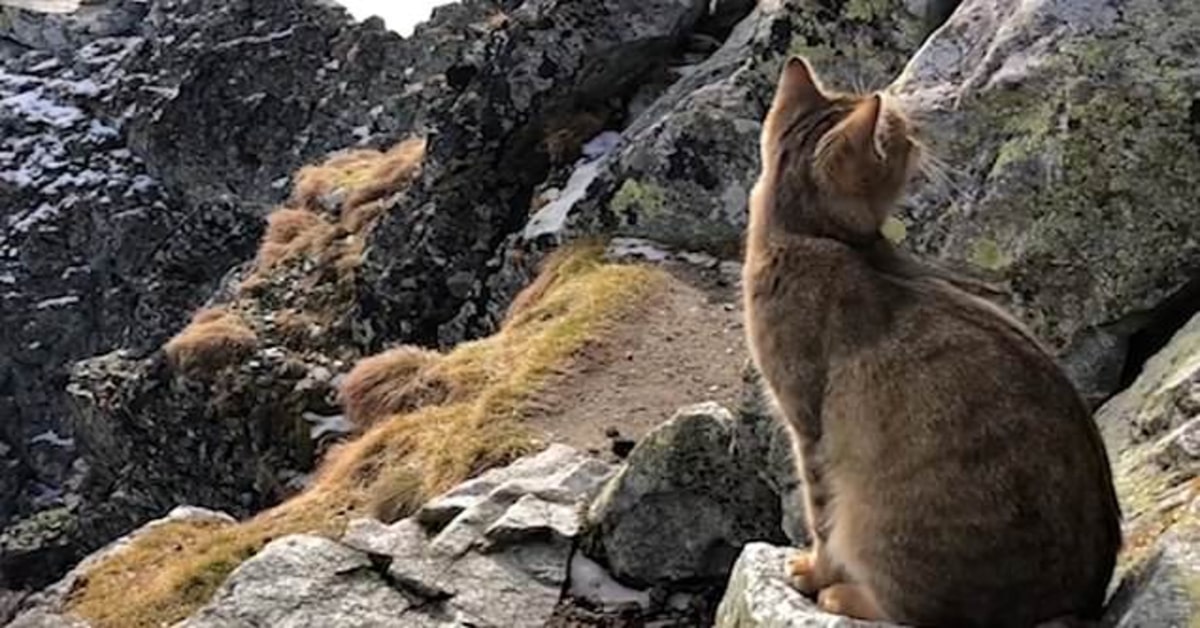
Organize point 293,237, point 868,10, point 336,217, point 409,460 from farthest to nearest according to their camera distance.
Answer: point 336,217 → point 293,237 → point 868,10 → point 409,460

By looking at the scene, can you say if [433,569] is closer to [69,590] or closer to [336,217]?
[69,590]

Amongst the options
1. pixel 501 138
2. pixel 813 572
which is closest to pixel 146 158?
pixel 501 138

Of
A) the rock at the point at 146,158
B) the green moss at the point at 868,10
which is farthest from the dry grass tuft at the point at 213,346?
the rock at the point at 146,158

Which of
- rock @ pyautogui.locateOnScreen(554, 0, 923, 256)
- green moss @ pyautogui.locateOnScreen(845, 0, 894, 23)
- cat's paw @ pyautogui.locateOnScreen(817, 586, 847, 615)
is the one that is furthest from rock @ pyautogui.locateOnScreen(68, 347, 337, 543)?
cat's paw @ pyautogui.locateOnScreen(817, 586, 847, 615)

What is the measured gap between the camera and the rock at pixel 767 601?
17.4ft

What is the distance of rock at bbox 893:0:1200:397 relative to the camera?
8047 millimetres

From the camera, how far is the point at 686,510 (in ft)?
35.7

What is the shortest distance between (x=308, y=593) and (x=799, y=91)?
647 cm

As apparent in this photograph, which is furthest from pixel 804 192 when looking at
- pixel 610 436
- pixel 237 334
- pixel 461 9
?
pixel 461 9

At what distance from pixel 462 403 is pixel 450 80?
39.6ft

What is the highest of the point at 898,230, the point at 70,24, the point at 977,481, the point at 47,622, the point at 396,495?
the point at 70,24

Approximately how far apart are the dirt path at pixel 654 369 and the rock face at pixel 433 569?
1.96 meters

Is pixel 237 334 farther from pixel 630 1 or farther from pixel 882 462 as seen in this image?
pixel 882 462

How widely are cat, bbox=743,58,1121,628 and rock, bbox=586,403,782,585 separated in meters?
4.95
